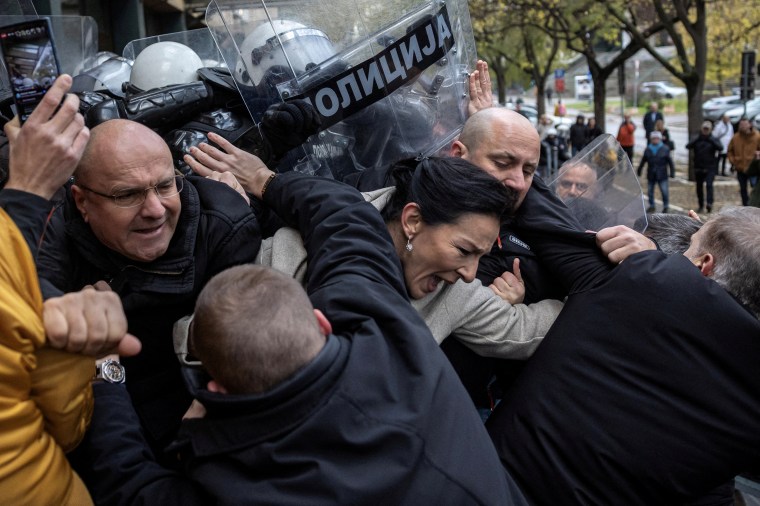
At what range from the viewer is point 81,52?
3.57 meters

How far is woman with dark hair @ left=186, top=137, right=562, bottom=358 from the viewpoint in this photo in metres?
2.16

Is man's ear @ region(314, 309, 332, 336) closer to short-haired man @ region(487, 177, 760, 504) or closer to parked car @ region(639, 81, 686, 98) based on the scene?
short-haired man @ region(487, 177, 760, 504)

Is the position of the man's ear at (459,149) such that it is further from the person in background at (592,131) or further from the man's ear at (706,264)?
the person in background at (592,131)

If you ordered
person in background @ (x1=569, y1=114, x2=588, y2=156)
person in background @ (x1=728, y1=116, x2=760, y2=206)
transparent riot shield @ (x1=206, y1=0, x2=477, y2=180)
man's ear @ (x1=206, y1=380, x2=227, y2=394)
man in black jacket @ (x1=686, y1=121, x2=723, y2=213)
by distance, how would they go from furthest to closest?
person in background @ (x1=569, y1=114, x2=588, y2=156) < person in background @ (x1=728, y1=116, x2=760, y2=206) < man in black jacket @ (x1=686, y1=121, x2=723, y2=213) < transparent riot shield @ (x1=206, y1=0, x2=477, y2=180) < man's ear @ (x1=206, y1=380, x2=227, y2=394)

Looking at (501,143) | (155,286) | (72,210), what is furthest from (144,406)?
(501,143)

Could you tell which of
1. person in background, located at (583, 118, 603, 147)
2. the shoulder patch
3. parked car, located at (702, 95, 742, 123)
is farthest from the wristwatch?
parked car, located at (702, 95, 742, 123)

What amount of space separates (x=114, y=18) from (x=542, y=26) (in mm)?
16189

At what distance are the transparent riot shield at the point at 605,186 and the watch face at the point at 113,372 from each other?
2.00 m

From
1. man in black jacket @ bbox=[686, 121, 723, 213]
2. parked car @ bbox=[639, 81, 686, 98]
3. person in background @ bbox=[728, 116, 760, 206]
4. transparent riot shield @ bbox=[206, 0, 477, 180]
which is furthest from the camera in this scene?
parked car @ bbox=[639, 81, 686, 98]

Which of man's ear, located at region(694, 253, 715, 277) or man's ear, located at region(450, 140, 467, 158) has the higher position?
man's ear, located at region(450, 140, 467, 158)

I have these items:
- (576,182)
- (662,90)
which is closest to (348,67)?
(576,182)

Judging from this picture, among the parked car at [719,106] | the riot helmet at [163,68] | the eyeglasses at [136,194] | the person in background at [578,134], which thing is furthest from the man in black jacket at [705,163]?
the parked car at [719,106]

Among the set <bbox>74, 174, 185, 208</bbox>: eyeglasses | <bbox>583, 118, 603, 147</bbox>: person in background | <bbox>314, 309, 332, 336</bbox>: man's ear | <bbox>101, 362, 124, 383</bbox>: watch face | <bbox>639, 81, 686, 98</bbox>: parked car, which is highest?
<bbox>74, 174, 185, 208</bbox>: eyeglasses

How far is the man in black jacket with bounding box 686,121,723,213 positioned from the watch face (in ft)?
46.3
